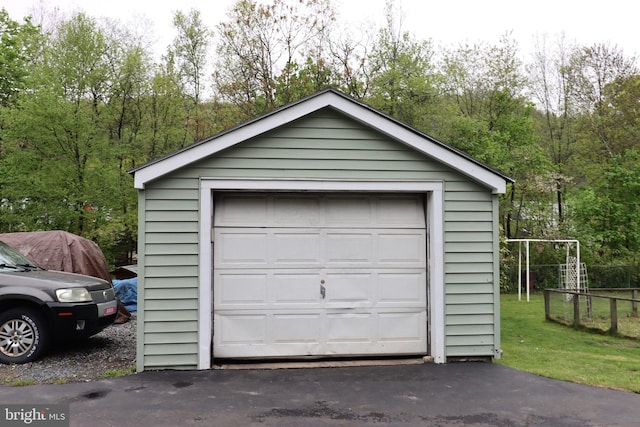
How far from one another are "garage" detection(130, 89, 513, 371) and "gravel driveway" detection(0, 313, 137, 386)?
97 cm

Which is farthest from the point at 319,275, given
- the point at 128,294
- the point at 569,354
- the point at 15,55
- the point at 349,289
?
the point at 15,55

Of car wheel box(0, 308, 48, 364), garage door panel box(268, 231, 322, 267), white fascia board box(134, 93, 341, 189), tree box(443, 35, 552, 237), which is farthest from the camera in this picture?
tree box(443, 35, 552, 237)

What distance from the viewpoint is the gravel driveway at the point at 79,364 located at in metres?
6.34

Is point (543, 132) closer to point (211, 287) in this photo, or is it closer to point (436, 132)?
point (436, 132)

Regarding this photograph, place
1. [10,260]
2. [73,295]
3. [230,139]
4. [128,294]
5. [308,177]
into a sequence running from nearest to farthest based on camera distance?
[230,139] → [308,177] → [73,295] → [10,260] → [128,294]

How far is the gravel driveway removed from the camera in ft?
20.8

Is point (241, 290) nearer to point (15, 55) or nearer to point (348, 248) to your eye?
point (348, 248)

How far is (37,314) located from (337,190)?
4.49 metres

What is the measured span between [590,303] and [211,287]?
8451mm

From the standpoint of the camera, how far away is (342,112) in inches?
279

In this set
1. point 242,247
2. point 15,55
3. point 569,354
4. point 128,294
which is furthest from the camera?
point 15,55

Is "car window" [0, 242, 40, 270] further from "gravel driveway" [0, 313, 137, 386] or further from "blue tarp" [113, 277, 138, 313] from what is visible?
"blue tarp" [113, 277, 138, 313]

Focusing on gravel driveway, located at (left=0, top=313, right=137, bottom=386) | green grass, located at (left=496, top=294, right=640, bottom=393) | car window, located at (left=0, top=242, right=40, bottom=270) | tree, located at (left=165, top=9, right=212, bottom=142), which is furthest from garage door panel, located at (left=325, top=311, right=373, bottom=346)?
tree, located at (left=165, top=9, right=212, bottom=142)

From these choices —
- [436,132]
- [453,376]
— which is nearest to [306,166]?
[453,376]
